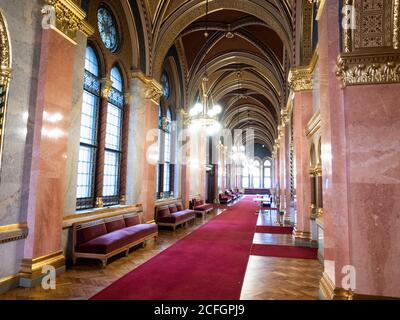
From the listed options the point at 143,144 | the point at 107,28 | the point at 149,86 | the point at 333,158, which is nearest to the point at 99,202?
the point at 143,144

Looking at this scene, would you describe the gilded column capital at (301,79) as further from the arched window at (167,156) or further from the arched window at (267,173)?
the arched window at (267,173)

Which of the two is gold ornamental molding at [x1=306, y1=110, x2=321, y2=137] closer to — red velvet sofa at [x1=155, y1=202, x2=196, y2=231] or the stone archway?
the stone archway

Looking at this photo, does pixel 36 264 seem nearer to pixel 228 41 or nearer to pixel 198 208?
pixel 198 208

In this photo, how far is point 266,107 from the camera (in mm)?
22547

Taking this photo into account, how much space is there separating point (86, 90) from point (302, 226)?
20.9ft

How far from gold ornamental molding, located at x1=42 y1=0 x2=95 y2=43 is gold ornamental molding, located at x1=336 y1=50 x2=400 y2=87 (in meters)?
4.44

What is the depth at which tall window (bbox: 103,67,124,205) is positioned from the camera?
761 cm

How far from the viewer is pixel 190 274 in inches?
187

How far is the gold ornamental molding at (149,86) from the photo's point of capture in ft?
27.3

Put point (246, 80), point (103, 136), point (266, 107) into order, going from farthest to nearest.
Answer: point (266, 107), point (246, 80), point (103, 136)

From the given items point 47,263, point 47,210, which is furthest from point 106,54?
point 47,263

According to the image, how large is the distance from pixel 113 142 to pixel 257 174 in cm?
3580

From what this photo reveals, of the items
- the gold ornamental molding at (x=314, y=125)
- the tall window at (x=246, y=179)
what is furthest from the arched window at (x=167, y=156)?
the tall window at (x=246, y=179)
